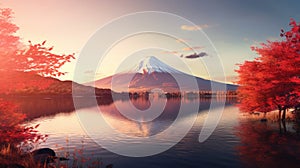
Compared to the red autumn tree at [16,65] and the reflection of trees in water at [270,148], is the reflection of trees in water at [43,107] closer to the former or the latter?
the red autumn tree at [16,65]

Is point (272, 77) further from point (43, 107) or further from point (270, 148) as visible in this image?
point (43, 107)

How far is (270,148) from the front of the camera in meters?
22.6

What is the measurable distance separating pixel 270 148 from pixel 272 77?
13.8m

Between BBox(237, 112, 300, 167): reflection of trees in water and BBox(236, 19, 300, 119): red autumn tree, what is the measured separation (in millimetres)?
5233

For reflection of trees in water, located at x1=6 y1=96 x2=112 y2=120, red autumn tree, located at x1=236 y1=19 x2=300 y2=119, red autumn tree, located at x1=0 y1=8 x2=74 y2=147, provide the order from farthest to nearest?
reflection of trees in water, located at x1=6 y1=96 x2=112 y2=120 < red autumn tree, located at x1=236 y1=19 x2=300 y2=119 < red autumn tree, located at x1=0 y1=8 x2=74 y2=147

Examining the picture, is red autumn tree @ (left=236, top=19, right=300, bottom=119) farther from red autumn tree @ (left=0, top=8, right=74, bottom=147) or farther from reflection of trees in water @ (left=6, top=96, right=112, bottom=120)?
reflection of trees in water @ (left=6, top=96, right=112, bottom=120)

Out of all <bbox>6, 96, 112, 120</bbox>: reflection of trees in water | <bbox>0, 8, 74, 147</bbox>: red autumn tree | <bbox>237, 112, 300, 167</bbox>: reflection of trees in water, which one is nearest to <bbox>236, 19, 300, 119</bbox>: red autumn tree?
<bbox>237, 112, 300, 167</bbox>: reflection of trees in water

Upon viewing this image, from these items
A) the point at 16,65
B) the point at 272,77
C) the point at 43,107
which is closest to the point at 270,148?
the point at 272,77

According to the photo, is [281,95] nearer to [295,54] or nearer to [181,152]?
[295,54]

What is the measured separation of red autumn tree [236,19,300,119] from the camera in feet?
92.5

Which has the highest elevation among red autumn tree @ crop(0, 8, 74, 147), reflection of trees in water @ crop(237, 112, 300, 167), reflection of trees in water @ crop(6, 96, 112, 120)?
red autumn tree @ crop(0, 8, 74, 147)

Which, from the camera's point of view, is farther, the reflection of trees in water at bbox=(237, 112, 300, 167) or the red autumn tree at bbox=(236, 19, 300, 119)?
the red autumn tree at bbox=(236, 19, 300, 119)

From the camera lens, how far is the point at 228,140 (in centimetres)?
2697

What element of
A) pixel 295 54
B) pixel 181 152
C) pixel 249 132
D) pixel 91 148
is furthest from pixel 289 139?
pixel 91 148
